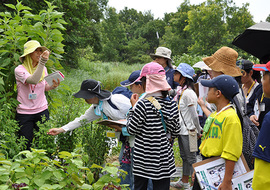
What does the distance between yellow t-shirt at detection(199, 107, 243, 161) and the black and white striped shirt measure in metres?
0.46

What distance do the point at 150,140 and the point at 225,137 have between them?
0.79 meters

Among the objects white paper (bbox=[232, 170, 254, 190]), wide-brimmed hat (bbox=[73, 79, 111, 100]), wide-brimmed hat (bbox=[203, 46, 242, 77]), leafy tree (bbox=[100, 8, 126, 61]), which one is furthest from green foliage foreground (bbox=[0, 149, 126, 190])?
leafy tree (bbox=[100, 8, 126, 61])

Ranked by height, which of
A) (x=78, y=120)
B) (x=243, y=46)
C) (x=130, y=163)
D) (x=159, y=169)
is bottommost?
(x=130, y=163)

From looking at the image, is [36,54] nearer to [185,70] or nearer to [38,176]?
[185,70]

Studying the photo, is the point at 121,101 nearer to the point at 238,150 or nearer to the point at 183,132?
the point at 183,132

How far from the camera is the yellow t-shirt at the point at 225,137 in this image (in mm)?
2482

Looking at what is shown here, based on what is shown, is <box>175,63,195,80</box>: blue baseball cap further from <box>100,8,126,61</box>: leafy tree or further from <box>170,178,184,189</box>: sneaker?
<box>100,8,126,61</box>: leafy tree

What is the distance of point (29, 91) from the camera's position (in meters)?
4.04

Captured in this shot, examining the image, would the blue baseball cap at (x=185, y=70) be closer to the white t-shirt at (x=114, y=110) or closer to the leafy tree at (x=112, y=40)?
the white t-shirt at (x=114, y=110)

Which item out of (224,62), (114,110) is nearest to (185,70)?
(224,62)

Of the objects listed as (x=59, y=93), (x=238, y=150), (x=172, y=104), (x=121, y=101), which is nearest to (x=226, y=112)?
(x=238, y=150)

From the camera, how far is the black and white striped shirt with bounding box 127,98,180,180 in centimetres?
293

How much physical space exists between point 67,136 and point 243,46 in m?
2.50

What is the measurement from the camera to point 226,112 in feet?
8.64
